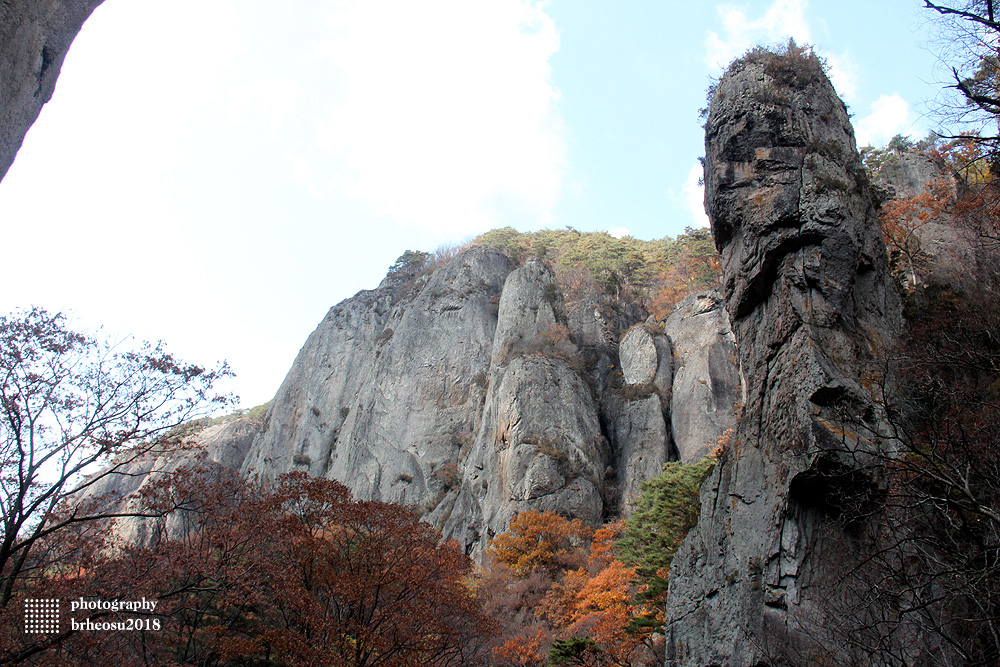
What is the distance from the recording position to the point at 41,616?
1102cm

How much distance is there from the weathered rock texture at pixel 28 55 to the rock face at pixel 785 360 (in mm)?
11613

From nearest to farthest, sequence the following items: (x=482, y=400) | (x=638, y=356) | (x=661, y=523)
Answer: (x=661, y=523) → (x=638, y=356) → (x=482, y=400)

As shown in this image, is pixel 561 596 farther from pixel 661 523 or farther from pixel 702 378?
pixel 702 378

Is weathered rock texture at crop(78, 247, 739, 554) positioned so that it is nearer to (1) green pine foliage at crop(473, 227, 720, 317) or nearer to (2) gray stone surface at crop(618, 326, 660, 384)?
(2) gray stone surface at crop(618, 326, 660, 384)

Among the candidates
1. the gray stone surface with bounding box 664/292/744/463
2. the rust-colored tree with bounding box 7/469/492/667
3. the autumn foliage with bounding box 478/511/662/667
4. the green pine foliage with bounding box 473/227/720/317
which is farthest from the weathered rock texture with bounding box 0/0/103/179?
the green pine foliage with bounding box 473/227/720/317

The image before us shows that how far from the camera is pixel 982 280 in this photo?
17266 millimetres

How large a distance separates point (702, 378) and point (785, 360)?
19.2 m

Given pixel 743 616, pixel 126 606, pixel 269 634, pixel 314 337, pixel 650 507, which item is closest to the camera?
pixel 126 606

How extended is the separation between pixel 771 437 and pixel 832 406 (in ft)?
4.92

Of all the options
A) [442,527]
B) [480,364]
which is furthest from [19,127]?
[480,364]

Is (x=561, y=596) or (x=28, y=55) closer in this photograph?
(x=28, y=55)

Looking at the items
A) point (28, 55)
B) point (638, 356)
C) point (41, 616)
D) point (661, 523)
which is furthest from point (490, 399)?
point (28, 55)

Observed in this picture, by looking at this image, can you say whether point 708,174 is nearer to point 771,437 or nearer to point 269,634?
point 771,437

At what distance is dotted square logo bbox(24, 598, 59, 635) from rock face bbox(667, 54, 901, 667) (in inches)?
471
